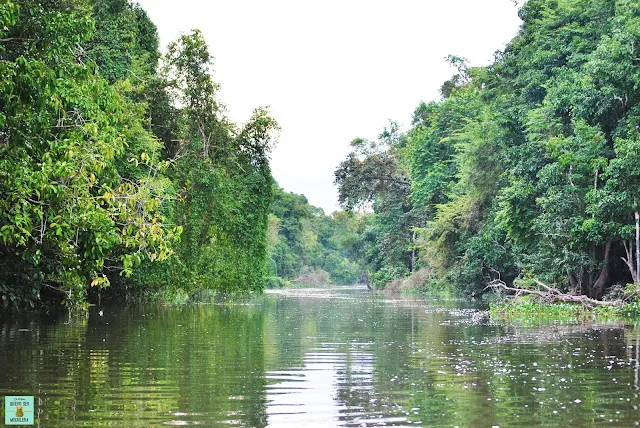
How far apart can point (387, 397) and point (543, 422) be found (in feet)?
6.58

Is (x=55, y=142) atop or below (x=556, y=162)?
below

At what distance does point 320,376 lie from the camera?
10984 mm

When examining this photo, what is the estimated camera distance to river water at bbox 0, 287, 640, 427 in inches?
314

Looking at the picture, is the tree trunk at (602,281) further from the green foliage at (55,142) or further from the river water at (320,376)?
the green foliage at (55,142)

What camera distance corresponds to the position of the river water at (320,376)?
797 centimetres

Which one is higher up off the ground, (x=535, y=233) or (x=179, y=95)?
(x=179, y=95)

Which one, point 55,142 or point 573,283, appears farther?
point 573,283

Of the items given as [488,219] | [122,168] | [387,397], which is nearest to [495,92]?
[488,219]

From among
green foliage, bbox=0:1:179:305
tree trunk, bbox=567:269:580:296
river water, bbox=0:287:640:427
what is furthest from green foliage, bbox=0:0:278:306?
tree trunk, bbox=567:269:580:296

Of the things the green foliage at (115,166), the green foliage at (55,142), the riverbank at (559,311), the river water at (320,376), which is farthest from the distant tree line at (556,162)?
the green foliage at (55,142)

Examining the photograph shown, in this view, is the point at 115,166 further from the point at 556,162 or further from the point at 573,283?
the point at 573,283

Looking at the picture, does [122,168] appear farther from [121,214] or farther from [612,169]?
[612,169]

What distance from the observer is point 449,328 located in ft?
67.7

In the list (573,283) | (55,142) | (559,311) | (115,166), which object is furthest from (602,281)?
(55,142)
